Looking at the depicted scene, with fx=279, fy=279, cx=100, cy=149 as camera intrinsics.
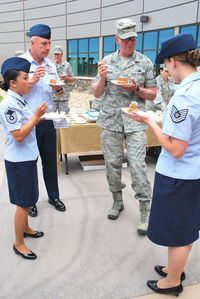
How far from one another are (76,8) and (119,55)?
53.1ft

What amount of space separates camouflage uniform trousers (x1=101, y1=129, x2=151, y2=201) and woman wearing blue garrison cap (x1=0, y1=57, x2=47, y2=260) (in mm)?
940

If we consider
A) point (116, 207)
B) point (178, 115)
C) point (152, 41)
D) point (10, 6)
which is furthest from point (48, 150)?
point (10, 6)

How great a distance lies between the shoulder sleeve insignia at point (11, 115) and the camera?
84.5 inches

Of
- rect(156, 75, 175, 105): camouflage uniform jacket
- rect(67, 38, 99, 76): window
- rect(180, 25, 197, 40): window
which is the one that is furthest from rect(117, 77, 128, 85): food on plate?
rect(67, 38, 99, 76): window

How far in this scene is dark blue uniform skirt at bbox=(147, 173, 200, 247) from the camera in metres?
1.78

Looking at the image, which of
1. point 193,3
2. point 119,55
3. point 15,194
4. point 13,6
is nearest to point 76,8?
point 13,6

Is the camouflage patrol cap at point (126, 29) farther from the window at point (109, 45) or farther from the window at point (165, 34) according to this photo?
the window at point (109, 45)

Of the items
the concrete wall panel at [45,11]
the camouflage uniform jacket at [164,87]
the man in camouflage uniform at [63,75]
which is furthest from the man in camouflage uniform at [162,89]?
the concrete wall panel at [45,11]

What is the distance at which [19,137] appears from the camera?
2.20m

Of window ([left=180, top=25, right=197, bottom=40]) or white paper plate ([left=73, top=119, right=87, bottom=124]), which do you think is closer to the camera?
white paper plate ([left=73, top=119, right=87, bottom=124])

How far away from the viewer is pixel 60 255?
2.60 metres

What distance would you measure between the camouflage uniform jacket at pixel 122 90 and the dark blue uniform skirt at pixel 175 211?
3.92ft

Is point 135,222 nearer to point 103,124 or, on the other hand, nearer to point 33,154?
point 103,124

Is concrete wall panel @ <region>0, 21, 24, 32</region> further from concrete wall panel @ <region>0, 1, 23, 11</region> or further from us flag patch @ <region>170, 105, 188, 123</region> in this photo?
us flag patch @ <region>170, 105, 188, 123</region>
